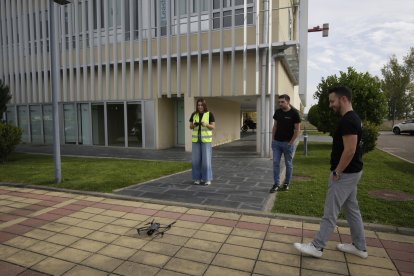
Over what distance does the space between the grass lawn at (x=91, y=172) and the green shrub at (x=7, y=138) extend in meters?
0.40

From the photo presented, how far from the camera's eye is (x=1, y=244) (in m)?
3.79

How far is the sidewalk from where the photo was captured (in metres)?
3.15

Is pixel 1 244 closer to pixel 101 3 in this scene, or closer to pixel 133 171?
pixel 133 171

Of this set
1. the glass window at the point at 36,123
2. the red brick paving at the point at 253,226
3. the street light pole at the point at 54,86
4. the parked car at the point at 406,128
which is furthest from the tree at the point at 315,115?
the glass window at the point at 36,123

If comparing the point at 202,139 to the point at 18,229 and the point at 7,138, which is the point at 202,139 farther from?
the point at 7,138

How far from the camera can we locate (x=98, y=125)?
15633mm

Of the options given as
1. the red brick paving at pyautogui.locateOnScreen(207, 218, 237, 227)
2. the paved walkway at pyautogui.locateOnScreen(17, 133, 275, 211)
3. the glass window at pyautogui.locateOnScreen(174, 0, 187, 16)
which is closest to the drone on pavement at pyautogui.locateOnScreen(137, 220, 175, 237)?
the red brick paving at pyautogui.locateOnScreen(207, 218, 237, 227)

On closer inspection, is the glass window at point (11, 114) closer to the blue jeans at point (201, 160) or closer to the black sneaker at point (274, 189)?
the blue jeans at point (201, 160)

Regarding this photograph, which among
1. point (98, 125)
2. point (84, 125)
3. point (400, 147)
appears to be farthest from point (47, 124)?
point (400, 147)

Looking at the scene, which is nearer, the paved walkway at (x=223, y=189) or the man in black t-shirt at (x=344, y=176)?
the man in black t-shirt at (x=344, y=176)

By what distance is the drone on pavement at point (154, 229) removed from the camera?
4.00m

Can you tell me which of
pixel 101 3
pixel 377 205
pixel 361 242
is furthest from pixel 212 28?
pixel 361 242

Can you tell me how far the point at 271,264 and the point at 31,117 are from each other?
720 inches

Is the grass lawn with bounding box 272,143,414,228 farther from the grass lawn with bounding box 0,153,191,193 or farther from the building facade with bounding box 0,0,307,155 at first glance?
the building facade with bounding box 0,0,307,155
